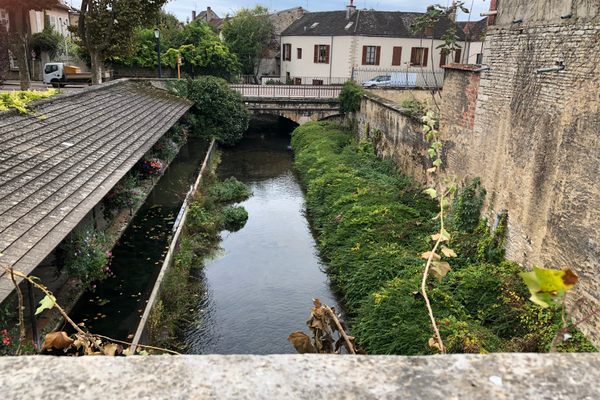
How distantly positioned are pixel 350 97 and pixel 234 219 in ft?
Result: 47.0

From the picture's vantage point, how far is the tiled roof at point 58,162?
7.75 m

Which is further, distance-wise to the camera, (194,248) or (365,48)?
(365,48)

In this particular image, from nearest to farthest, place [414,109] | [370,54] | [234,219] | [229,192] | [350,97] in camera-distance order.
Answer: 1. [234,219]
2. [414,109]
3. [229,192]
4. [350,97]
5. [370,54]

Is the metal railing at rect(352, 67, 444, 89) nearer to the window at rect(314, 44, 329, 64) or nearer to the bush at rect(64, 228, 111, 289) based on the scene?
the window at rect(314, 44, 329, 64)

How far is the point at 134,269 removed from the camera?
12539 mm

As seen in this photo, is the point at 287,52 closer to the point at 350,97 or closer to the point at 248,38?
the point at 248,38

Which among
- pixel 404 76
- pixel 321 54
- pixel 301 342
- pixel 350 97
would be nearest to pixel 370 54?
pixel 321 54

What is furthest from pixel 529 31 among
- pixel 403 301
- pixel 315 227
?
pixel 315 227

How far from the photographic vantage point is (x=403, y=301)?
9898mm

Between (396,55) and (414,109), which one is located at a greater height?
(396,55)

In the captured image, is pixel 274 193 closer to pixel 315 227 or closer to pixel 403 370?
pixel 315 227

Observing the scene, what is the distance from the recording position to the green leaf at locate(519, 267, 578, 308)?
1.84 meters

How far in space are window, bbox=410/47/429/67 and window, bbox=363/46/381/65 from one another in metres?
2.91

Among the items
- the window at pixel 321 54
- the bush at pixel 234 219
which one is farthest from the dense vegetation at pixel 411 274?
the window at pixel 321 54
